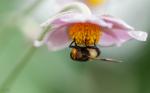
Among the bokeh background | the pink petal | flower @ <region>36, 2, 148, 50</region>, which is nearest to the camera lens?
flower @ <region>36, 2, 148, 50</region>

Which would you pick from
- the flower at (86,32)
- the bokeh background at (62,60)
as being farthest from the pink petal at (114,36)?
the bokeh background at (62,60)

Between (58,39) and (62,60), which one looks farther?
(62,60)

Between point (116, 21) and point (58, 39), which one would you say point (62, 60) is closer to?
point (58, 39)

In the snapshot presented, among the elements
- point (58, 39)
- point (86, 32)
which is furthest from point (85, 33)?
point (58, 39)

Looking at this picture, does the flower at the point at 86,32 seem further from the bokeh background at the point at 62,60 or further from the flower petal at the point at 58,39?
the bokeh background at the point at 62,60

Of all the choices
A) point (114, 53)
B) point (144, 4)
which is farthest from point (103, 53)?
point (144, 4)

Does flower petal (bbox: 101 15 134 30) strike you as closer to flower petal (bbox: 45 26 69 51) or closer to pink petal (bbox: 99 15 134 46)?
pink petal (bbox: 99 15 134 46)

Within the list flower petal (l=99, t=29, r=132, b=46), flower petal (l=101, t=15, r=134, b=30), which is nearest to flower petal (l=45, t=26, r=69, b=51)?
flower petal (l=99, t=29, r=132, b=46)
